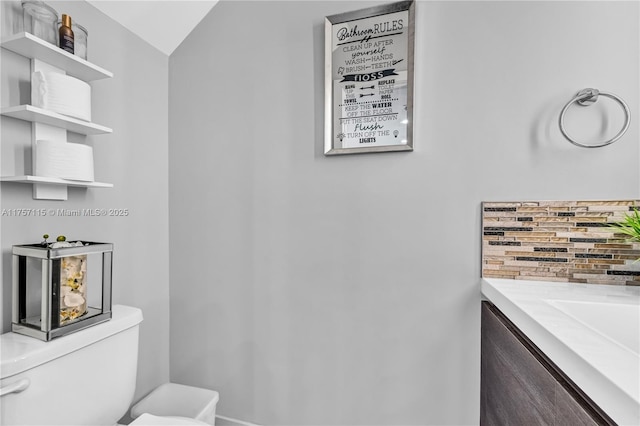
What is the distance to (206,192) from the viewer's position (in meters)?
1.52

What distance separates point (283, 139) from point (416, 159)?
1.91 feet

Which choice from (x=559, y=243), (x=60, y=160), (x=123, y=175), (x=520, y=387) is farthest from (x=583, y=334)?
(x=123, y=175)

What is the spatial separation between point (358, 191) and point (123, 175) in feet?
3.33

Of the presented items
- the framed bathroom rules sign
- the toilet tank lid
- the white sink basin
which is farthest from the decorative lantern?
the white sink basin

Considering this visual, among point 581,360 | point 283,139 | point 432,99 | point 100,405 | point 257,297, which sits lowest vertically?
point 100,405

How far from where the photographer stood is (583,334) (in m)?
0.66

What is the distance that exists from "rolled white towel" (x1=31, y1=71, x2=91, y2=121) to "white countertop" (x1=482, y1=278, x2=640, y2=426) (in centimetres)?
147

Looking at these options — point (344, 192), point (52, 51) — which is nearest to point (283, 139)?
point (344, 192)

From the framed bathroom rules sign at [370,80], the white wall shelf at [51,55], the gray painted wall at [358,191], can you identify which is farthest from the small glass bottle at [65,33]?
the framed bathroom rules sign at [370,80]

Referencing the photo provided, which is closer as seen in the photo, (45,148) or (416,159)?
(45,148)

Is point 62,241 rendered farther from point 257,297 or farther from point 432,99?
point 432,99

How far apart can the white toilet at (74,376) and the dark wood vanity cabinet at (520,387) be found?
100 cm

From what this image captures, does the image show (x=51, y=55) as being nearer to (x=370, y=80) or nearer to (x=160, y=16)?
(x=160, y=16)

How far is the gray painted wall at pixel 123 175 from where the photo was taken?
982mm
